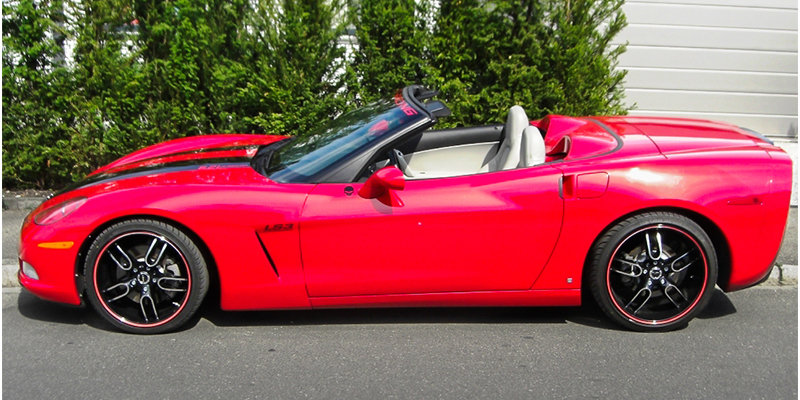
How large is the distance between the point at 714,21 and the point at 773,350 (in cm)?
646

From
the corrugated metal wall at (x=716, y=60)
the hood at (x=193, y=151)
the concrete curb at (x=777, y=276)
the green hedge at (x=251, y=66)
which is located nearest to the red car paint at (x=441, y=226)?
the hood at (x=193, y=151)

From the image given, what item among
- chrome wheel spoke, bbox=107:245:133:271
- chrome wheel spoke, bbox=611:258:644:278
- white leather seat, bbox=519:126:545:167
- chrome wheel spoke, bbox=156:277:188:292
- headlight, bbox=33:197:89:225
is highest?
white leather seat, bbox=519:126:545:167

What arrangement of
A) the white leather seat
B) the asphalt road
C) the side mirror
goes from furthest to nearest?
the white leather seat
the side mirror
the asphalt road

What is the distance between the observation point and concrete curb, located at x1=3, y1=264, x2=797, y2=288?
192 inches

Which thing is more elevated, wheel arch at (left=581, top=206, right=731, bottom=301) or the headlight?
the headlight

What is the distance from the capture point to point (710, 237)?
3.87 m

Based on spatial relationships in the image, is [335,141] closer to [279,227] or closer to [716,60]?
[279,227]

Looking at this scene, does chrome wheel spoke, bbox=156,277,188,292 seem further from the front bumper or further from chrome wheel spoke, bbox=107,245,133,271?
the front bumper

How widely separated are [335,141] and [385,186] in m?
0.76

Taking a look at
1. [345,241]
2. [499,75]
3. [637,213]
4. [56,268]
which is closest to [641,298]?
[637,213]

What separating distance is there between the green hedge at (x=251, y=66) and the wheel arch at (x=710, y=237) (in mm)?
3593

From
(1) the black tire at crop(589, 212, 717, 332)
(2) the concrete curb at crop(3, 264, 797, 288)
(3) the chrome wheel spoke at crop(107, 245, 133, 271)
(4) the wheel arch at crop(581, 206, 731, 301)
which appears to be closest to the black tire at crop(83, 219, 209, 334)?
(3) the chrome wheel spoke at crop(107, 245, 133, 271)

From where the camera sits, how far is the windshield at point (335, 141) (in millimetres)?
3967

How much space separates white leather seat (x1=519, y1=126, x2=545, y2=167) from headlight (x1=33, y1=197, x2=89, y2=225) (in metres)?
2.46
